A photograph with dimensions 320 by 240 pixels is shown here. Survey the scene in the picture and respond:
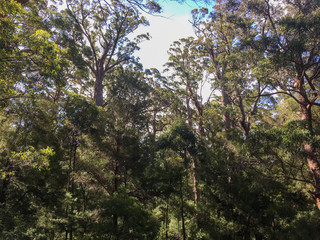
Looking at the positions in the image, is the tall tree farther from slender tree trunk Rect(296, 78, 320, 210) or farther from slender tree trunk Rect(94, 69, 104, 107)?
slender tree trunk Rect(296, 78, 320, 210)

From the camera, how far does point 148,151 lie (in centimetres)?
1064

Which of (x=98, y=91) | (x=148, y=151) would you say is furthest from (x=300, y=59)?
(x=98, y=91)

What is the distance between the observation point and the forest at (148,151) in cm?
699

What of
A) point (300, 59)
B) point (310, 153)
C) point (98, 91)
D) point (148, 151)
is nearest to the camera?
point (310, 153)

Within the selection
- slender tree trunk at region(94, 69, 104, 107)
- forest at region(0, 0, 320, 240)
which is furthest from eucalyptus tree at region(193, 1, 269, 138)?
slender tree trunk at region(94, 69, 104, 107)

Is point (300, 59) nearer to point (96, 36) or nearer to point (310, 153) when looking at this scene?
point (310, 153)

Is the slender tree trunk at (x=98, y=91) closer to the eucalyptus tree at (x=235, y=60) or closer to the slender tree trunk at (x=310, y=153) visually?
the eucalyptus tree at (x=235, y=60)

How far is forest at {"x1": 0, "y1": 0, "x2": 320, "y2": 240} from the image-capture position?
699 cm

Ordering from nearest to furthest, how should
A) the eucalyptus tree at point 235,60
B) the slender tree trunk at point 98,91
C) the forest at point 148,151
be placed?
the forest at point 148,151 < the eucalyptus tree at point 235,60 < the slender tree trunk at point 98,91

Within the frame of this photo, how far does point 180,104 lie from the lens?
51.9 ft

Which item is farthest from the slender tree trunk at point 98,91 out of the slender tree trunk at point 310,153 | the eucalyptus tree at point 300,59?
the slender tree trunk at point 310,153

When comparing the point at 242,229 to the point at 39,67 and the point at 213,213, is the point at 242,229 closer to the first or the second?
the point at 213,213

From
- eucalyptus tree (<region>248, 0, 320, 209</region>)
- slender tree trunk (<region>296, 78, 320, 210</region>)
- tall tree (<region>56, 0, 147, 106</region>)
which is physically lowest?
slender tree trunk (<region>296, 78, 320, 210</region>)

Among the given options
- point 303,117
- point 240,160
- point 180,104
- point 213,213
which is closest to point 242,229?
point 213,213
